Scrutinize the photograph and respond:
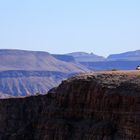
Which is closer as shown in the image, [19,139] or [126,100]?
[126,100]

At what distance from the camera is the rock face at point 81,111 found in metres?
73.5

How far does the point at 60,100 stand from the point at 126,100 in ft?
48.3

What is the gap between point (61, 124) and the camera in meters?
83.1

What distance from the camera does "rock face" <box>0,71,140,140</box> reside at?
73.5m

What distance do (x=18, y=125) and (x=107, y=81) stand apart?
63.1 ft

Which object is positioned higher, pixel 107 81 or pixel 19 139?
pixel 107 81

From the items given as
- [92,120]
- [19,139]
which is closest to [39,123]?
[19,139]

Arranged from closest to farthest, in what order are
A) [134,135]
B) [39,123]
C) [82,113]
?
[134,135] < [82,113] < [39,123]

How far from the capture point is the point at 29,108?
9481 centimetres

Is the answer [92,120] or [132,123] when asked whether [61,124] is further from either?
[132,123]

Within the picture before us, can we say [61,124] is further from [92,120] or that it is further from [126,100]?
[126,100]

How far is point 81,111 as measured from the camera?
82438 millimetres

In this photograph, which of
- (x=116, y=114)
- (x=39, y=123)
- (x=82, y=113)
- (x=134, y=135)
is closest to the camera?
(x=134, y=135)

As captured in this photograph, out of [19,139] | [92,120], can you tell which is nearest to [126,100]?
[92,120]
